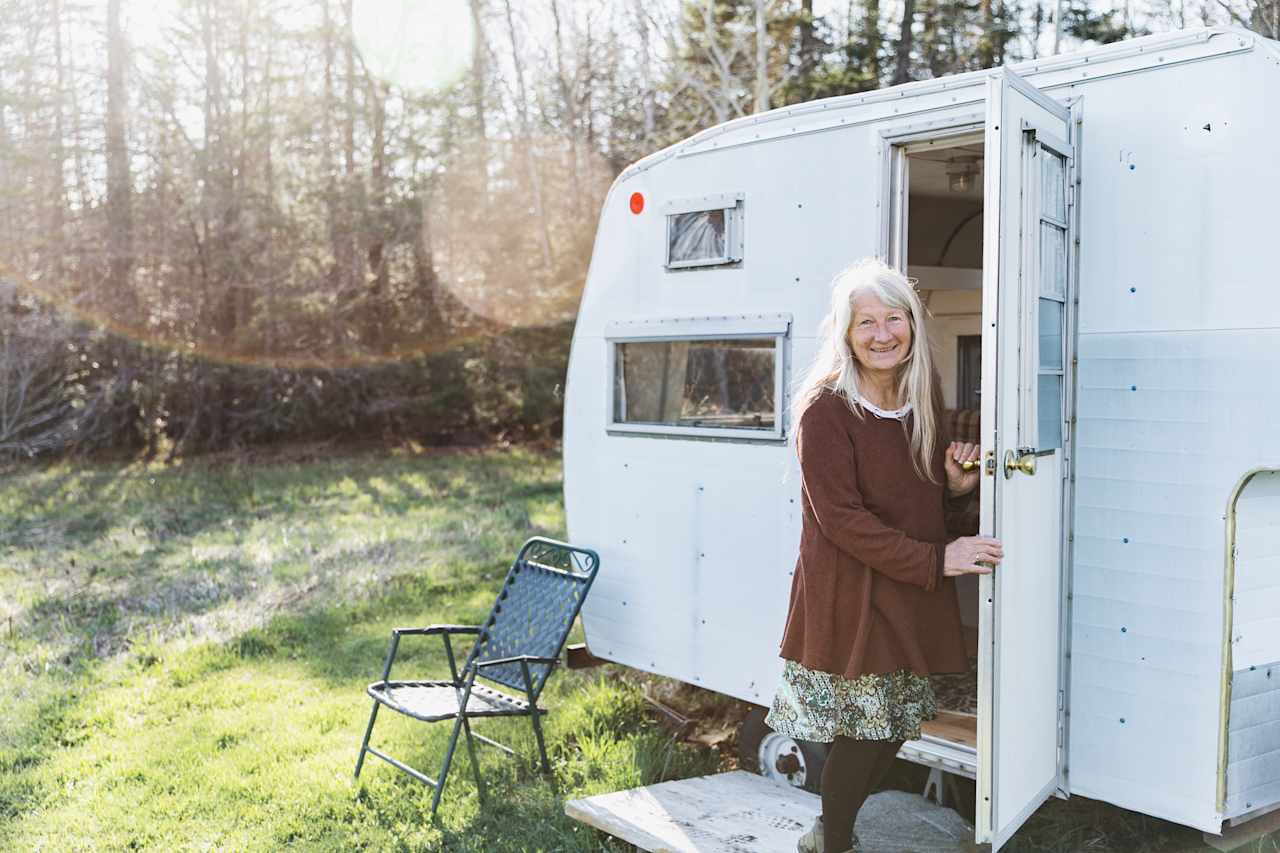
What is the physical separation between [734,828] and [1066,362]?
1913mm

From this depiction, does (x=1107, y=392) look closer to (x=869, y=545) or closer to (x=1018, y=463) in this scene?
(x=1018, y=463)

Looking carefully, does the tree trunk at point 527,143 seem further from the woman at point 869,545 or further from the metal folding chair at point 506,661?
the woman at point 869,545

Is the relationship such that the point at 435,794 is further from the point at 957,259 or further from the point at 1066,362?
the point at 957,259

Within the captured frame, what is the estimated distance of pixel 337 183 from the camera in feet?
59.7

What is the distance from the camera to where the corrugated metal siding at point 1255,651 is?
339 centimetres

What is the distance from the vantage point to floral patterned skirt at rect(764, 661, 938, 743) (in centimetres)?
320

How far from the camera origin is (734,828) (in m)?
4.07

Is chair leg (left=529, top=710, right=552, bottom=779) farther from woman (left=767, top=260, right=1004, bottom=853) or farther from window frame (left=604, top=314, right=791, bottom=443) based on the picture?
woman (left=767, top=260, right=1004, bottom=853)

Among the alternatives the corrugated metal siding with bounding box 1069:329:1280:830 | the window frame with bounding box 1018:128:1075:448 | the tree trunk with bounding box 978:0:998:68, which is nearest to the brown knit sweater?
the window frame with bounding box 1018:128:1075:448

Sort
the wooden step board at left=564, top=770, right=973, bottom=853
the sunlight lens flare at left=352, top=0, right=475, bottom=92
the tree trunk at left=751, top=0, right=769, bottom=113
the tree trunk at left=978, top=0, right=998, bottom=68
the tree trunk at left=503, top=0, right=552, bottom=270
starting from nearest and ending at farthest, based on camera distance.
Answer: the wooden step board at left=564, top=770, right=973, bottom=853 < the tree trunk at left=978, top=0, right=998, bottom=68 < the tree trunk at left=751, top=0, right=769, bottom=113 < the tree trunk at left=503, top=0, right=552, bottom=270 < the sunlight lens flare at left=352, top=0, right=475, bottom=92

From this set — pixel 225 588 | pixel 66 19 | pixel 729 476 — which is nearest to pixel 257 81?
pixel 66 19

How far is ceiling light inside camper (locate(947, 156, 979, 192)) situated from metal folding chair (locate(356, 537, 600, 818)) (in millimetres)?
2243

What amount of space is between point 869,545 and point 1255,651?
1314 mm

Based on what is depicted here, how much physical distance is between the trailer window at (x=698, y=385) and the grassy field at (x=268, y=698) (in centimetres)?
145
